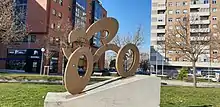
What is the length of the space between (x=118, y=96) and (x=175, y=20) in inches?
2271

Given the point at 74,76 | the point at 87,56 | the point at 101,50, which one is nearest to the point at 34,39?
the point at 101,50

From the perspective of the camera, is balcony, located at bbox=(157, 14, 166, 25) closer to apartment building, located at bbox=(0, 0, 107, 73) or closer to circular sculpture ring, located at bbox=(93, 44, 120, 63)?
apartment building, located at bbox=(0, 0, 107, 73)

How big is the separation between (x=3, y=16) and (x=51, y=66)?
2608cm

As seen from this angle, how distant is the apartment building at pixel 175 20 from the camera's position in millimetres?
61125

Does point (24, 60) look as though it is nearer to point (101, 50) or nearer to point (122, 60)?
point (101, 50)

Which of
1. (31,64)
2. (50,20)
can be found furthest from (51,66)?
(50,20)

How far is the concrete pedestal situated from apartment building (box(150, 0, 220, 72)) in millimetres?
51886

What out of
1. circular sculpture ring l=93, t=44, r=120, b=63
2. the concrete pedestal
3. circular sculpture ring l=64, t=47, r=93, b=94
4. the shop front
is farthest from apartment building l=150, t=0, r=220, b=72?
circular sculpture ring l=64, t=47, r=93, b=94

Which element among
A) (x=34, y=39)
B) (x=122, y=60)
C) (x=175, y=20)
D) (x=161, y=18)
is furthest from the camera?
(x=161, y=18)

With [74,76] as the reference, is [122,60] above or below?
above

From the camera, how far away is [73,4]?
48.4 m

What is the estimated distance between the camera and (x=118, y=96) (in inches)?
277

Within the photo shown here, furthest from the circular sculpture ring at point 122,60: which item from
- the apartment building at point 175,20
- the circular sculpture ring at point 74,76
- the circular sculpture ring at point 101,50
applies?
the apartment building at point 175,20

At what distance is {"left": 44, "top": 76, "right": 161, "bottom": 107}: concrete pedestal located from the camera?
6.51 meters
